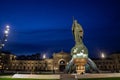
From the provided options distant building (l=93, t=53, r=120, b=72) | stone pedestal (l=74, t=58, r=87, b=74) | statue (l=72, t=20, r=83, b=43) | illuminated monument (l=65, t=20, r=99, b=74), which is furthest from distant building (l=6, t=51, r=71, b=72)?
stone pedestal (l=74, t=58, r=87, b=74)

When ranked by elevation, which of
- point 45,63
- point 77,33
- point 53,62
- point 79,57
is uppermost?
point 77,33

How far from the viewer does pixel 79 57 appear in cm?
3584

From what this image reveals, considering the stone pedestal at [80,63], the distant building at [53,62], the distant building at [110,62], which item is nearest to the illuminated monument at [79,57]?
the stone pedestal at [80,63]

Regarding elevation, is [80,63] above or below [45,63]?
below

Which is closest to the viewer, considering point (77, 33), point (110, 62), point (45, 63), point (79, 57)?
point (79, 57)

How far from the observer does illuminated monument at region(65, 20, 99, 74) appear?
118 feet

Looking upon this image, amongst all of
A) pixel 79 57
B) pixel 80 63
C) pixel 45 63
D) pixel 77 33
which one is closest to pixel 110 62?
pixel 45 63

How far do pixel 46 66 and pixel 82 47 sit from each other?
372ft

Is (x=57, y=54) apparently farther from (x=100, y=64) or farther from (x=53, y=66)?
(x=100, y=64)

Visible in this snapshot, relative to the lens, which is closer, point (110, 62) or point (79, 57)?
point (79, 57)

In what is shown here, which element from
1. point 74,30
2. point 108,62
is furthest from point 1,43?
point 108,62

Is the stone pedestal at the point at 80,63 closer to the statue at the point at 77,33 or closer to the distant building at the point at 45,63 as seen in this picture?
the statue at the point at 77,33

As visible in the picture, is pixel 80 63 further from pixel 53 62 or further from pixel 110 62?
pixel 110 62

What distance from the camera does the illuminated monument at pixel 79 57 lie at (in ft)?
118
